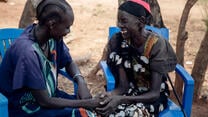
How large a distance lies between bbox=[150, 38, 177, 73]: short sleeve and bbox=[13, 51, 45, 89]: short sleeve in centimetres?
83

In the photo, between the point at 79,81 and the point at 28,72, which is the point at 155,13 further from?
the point at 28,72

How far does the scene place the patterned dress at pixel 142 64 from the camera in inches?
108

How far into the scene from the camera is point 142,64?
2828mm

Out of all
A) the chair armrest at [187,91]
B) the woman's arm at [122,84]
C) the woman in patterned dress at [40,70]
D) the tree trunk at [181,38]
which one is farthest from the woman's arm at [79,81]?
the tree trunk at [181,38]

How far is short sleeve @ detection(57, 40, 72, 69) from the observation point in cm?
277

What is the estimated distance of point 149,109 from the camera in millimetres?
2807

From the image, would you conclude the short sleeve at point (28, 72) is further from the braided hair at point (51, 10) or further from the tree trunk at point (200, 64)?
the tree trunk at point (200, 64)

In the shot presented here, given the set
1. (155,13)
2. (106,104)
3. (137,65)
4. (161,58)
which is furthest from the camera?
(155,13)

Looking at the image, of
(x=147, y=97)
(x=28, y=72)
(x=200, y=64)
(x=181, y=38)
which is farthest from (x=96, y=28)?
(x=28, y=72)

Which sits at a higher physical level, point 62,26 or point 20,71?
point 62,26

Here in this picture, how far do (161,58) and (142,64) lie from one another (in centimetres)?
15

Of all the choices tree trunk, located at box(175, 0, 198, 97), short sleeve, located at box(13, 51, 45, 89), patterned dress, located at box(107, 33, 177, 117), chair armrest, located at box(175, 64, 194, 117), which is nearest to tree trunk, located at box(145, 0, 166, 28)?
tree trunk, located at box(175, 0, 198, 97)

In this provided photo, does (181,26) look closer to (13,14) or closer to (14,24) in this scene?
(14,24)

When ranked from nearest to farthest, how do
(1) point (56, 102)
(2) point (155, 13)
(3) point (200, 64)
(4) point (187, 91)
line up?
(1) point (56, 102), (4) point (187, 91), (2) point (155, 13), (3) point (200, 64)
